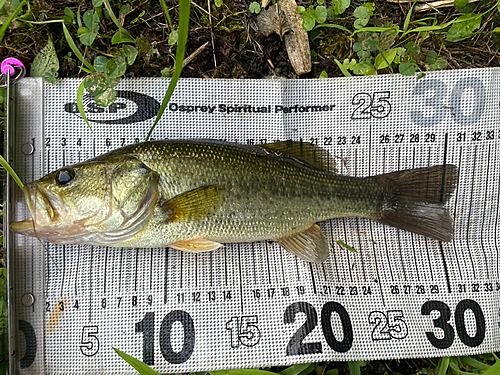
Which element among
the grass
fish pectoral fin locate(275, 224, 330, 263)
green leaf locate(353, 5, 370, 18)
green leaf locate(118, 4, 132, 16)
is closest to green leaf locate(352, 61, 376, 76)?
the grass

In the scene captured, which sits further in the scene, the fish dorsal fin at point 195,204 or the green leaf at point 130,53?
the green leaf at point 130,53

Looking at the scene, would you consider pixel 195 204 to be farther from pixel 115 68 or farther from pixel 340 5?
pixel 340 5

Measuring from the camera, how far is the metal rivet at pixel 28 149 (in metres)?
2.40

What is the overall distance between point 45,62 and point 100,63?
433 millimetres

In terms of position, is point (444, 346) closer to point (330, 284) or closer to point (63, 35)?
point (330, 284)

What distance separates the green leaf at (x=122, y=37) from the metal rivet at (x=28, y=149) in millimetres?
928

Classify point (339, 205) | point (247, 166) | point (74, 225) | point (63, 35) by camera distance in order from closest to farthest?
point (74, 225) < point (247, 166) < point (339, 205) < point (63, 35)

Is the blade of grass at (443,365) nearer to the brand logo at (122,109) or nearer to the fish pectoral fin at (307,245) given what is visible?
the fish pectoral fin at (307,245)

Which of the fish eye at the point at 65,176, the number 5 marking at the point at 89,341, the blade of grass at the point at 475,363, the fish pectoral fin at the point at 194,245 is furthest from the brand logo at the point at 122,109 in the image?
the blade of grass at the point at 475,363

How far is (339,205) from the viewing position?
2346mm

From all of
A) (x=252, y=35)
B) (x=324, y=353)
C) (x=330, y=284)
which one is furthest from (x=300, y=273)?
(x=252, y=35)

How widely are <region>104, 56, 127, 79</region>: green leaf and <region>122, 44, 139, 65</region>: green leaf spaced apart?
0.04 meters

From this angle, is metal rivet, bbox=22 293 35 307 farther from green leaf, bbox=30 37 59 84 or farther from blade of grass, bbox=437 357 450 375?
blade of grass, bbox=437 357 450 375

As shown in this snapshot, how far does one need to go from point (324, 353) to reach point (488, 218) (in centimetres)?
156
